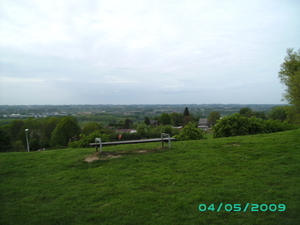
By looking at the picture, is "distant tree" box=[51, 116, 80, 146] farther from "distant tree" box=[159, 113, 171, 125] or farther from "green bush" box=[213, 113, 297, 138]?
"distant tree" box=[159, 113, 171, 125]

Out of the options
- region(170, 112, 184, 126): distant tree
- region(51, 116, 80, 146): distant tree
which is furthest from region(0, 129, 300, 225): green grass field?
region(170, 112, 184, 126): distant tree

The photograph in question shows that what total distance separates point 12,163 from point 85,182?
11.8ft

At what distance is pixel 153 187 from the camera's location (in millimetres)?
4848

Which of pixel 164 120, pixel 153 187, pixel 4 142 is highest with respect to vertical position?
pixel 153 187

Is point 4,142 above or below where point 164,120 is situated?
above

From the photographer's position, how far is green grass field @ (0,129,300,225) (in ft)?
11.9

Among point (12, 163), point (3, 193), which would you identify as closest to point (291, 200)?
point (3, 193)

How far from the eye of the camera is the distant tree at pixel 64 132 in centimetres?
3341

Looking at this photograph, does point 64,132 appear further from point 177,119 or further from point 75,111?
point 75,111

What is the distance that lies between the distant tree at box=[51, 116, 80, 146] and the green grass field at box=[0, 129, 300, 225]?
89.9 feet

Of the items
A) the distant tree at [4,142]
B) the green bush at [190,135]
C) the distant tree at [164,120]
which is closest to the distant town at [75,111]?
the distant tree at [4,142]

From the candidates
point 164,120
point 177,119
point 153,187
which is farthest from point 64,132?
point 177,119

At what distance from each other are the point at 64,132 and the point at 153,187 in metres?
32.3

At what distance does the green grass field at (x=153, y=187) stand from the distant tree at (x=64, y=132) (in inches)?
1078
